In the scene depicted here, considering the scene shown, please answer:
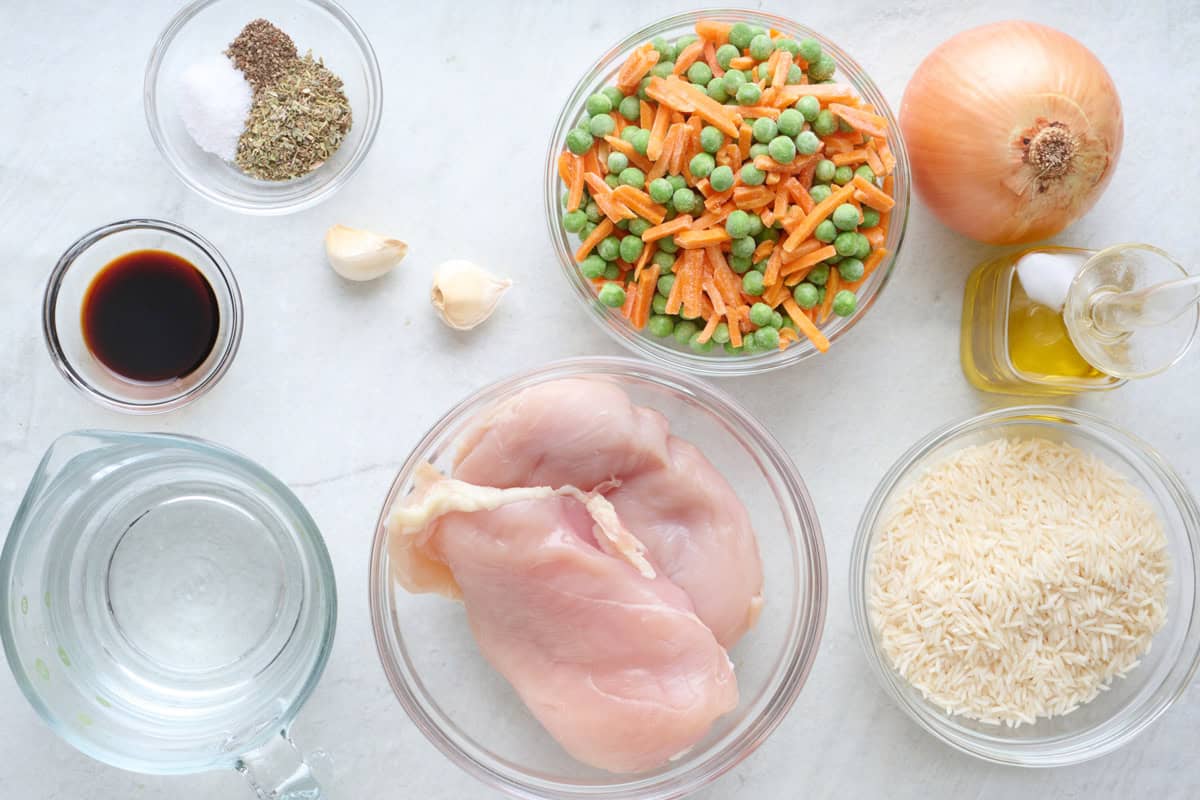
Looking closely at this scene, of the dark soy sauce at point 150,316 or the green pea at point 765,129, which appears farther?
the dark soy sauce at point 150,316

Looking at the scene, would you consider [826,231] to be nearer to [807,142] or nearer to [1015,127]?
[807,142]

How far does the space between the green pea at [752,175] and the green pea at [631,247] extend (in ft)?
0.66

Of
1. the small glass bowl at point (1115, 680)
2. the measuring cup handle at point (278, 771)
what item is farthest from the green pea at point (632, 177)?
the measuring cup handle at point (278, 771)

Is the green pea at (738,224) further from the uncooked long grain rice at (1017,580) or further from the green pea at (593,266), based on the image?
the uncooked long grain rice at (1017,580)

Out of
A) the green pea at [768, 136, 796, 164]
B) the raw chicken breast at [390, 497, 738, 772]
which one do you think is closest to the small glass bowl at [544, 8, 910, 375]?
the green pea at [768, 136, 796, 164]

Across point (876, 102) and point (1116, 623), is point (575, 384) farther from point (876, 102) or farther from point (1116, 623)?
point (1116, 623)

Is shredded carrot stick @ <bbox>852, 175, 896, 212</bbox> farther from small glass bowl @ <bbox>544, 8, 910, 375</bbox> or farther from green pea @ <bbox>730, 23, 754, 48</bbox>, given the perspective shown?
green pea @ <bbox>730, 23, 754, 48</bbox>

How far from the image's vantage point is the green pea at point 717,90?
1.65 meters

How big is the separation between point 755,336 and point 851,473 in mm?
358

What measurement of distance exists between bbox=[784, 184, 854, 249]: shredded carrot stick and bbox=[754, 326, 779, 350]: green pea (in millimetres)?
140

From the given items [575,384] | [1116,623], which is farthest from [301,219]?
[1116,623]

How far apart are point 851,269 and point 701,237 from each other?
26 cm

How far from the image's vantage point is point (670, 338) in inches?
70.2

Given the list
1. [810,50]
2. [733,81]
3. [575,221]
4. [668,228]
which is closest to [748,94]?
[733,81]
